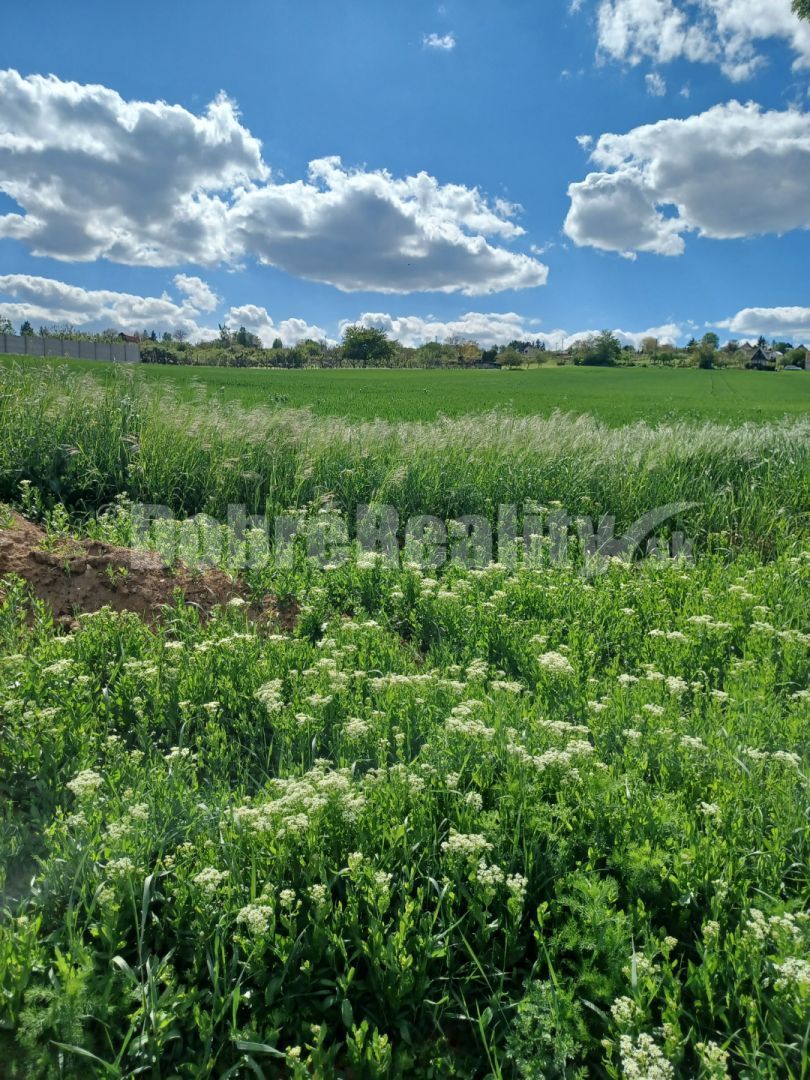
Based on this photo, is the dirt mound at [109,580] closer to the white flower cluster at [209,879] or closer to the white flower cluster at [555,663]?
the white flower cluster at [555,663]

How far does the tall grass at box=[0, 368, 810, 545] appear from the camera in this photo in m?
8.58

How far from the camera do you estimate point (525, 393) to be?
44188 mm

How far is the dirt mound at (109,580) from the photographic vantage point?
5445 millimetres

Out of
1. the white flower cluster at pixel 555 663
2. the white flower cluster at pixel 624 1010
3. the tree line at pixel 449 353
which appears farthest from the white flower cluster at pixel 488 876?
the tree line at pixel 449 353

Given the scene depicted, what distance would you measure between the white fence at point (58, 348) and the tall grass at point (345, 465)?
1599 inches

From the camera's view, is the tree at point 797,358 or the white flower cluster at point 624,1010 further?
the tree at point 797,358

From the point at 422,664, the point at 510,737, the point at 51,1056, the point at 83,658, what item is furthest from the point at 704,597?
the point at 51,1056

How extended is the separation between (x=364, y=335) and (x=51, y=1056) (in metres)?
132

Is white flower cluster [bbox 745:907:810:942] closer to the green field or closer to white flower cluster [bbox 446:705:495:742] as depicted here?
white flower cluster [bbox 446:705:495:742]

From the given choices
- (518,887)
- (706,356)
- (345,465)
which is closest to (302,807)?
(518,887)

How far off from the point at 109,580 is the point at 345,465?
4.09 metres

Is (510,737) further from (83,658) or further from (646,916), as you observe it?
(83,658)

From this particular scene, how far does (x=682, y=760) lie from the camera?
3.30 m

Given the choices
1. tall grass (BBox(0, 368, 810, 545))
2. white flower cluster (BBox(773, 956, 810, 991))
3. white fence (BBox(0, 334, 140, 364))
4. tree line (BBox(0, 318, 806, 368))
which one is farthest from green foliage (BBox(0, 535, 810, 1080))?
tree line (BBox(0, 318, 806, 368))
